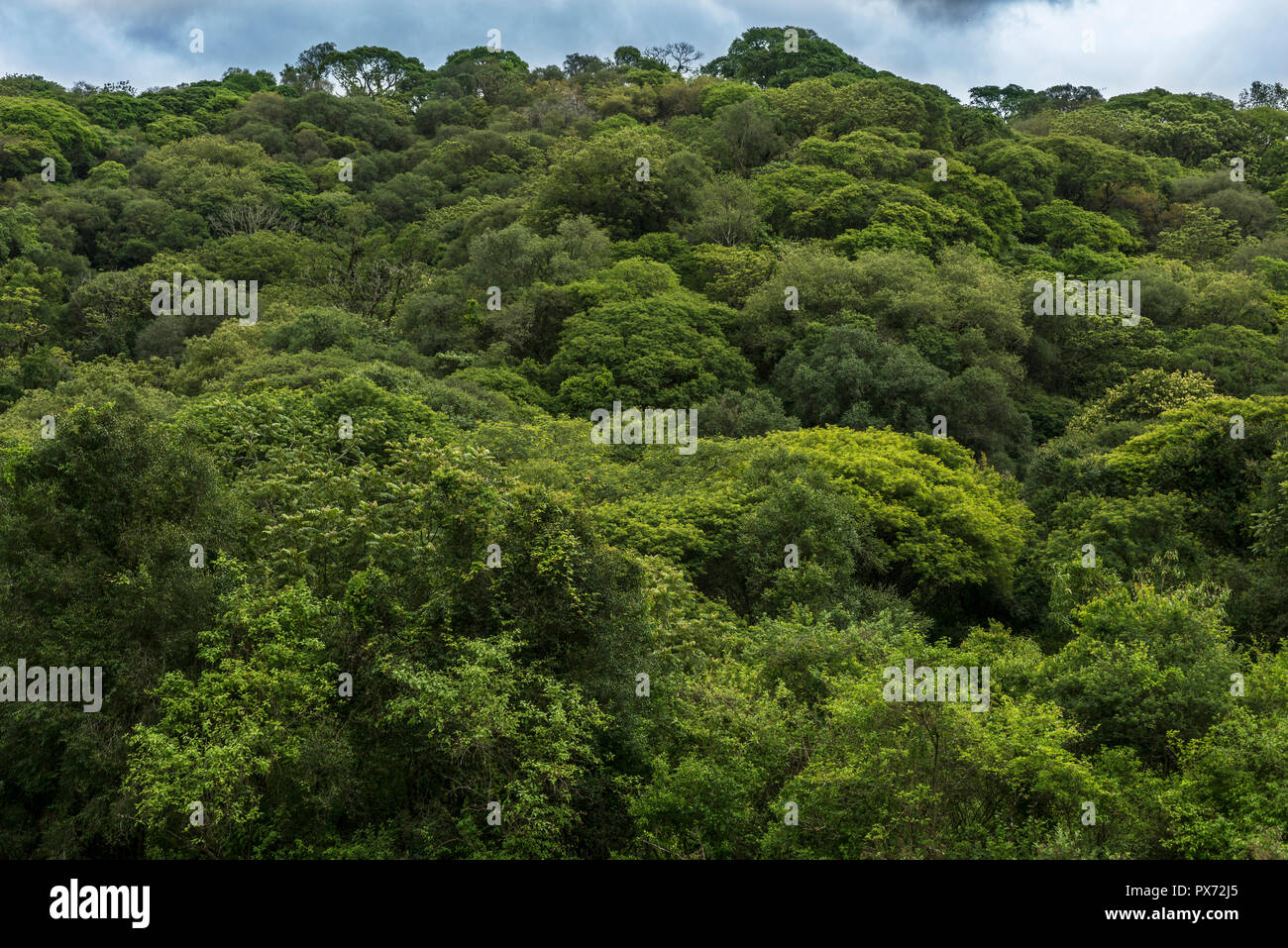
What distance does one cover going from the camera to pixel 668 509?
24578 mm

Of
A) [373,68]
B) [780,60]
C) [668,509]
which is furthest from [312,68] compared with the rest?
[668,509]

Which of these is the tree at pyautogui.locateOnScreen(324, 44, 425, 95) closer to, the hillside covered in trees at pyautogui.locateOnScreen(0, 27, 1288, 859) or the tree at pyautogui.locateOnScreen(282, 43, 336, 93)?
the tree at pyautogui.locateOnScreen(282, 43, 336, 93)

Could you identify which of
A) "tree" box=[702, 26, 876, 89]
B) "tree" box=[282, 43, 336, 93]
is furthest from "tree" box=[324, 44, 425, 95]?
"tree" box=[702, 26, 876, 89]

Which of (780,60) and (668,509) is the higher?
(780,60)

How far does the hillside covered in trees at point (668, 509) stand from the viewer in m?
12.1

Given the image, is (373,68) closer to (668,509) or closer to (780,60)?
(780,60)

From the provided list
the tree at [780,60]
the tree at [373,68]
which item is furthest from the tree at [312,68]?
the tree at [780,60]

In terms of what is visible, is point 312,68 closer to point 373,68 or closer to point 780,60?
point 373,68

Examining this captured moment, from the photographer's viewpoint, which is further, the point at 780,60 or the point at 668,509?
the point at 780,60

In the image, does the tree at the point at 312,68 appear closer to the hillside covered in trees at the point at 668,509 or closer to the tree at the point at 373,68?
the tree at the point at 373,68

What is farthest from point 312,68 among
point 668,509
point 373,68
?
point 668,509

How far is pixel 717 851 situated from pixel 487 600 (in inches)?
182

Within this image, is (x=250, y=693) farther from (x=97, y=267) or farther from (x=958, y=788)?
(x=97, y=267)
